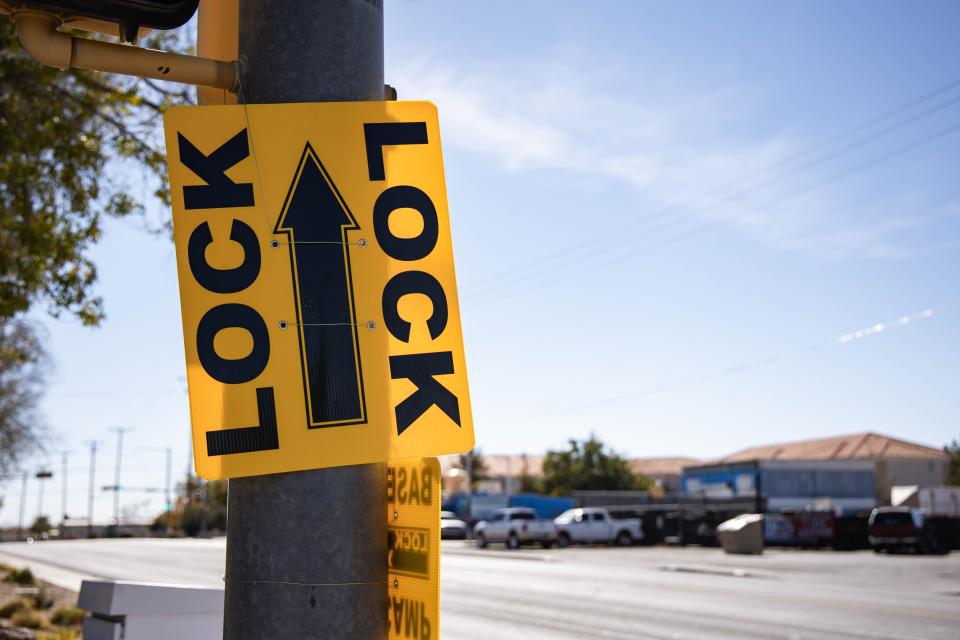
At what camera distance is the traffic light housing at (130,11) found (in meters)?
2.20

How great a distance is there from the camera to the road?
13.2 metres

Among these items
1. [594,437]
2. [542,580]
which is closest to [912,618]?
[542,580]

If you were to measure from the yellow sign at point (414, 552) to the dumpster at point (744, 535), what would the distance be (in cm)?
3410

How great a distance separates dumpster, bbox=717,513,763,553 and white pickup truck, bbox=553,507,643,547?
8626 millimetres

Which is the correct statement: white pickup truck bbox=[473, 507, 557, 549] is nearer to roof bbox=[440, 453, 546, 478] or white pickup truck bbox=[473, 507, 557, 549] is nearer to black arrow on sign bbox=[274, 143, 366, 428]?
black arrow on sign bbox=[274, 143, 366, 428]

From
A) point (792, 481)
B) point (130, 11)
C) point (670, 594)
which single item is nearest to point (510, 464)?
point (792, 481)

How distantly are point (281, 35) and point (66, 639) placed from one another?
9812 millimetres

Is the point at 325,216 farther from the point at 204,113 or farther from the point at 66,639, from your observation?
the point at 66,639

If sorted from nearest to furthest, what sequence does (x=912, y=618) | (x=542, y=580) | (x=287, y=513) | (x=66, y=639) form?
(x=287, y=513), (x=66, y=639), (x=912, y=618), (x=542, y=580)

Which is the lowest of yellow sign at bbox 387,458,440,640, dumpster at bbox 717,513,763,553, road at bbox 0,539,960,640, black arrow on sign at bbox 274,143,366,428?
road at bbox 0,539,960,640

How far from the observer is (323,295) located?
2164mm

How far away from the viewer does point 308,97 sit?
7.44ft

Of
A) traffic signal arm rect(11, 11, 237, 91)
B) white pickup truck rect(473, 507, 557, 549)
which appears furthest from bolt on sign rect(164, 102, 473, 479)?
white pickup truck rect(473, 507, 557, 549)

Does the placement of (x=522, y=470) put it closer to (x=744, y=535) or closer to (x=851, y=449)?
(x=851, y=449)
